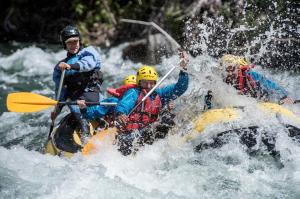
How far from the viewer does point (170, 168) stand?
236 inches

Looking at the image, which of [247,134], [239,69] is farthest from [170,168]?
[239,69]

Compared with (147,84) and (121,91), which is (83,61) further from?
(147,84)

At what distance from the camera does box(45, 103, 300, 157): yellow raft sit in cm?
567

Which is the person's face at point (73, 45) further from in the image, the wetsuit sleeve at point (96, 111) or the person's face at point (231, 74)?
the person's face at point (231, 74)

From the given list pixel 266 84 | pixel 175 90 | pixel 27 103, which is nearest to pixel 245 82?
pixel 266 84

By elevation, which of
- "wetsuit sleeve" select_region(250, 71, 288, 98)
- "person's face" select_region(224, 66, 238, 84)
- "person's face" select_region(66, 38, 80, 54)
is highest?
"person's face" select_region(66, 38, 80, 54)

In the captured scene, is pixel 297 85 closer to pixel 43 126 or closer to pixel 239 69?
pixel 239 69

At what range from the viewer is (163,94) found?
6.45m

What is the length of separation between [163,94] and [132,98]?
0.43 meters

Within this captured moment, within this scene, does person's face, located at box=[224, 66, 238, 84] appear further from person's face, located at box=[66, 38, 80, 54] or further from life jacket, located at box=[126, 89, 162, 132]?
person's face, located at box=[66, 38, 80, 54]

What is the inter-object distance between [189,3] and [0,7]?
5.82 metres

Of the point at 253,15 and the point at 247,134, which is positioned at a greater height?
the point at 253,15

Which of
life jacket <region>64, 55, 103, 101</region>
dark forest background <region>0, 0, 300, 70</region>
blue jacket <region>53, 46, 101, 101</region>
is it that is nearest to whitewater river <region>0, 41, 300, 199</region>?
life jacket <region>64, 55, 103, 101</region>

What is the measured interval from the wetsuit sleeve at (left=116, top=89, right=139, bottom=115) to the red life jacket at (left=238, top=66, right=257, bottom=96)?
4.06 feet
